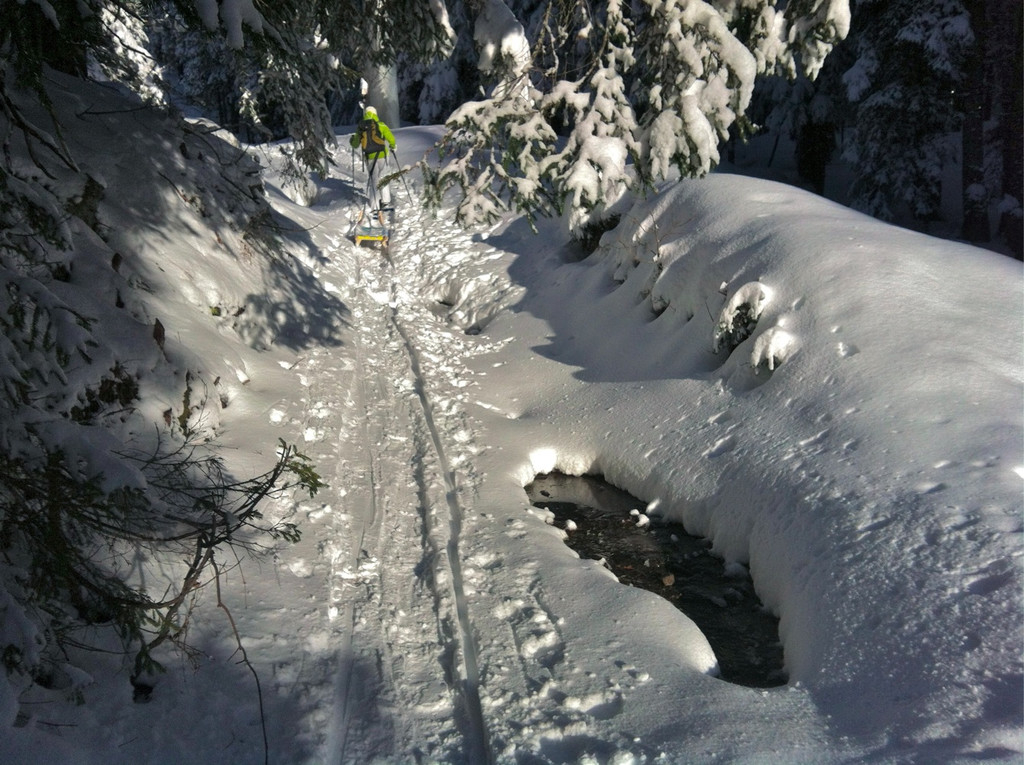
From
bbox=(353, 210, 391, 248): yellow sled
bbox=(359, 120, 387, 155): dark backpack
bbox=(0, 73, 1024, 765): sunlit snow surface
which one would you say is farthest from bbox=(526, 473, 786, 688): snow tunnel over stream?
bbox=(359, 120, 387, 155): dark backpack

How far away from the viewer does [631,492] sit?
20.3 ft

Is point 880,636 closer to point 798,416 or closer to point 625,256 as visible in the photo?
point 798,416

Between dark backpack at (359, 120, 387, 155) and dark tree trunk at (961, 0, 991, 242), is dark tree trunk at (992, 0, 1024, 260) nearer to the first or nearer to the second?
dark tree trunk at (961, 0, 991, 242)

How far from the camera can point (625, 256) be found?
9.03m

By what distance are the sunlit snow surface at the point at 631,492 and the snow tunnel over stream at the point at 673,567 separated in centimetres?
15

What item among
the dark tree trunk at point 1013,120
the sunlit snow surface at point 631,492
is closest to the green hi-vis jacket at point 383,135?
the sunlit snow surface at point 631,492

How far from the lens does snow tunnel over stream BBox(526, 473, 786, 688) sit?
4.22 meters

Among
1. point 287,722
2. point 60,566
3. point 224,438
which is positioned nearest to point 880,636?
point 287,722

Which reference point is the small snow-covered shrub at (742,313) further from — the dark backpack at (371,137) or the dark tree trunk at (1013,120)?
the dark tree trunk at (1013,120)

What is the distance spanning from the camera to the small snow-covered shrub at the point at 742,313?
635 centimetres

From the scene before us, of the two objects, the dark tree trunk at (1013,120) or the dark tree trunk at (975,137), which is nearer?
the dark tree trunk at (1013,120)

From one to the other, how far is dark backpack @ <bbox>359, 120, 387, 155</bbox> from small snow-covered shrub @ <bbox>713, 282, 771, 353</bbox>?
346 inches

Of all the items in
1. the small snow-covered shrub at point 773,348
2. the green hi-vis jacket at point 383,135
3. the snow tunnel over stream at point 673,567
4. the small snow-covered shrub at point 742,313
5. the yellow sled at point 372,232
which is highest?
the green hi-vis jacket at point 383,135

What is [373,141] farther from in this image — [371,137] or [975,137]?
[975,137]
